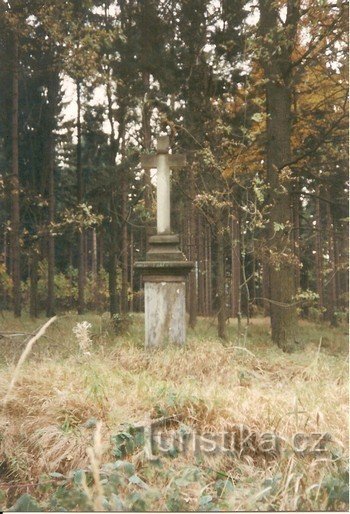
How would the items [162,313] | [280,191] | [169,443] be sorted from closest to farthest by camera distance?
[169,443] < [162,313] < [280,191]

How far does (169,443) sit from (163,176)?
4.08m

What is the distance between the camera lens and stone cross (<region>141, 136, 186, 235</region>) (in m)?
6.18

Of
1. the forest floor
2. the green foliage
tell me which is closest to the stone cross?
the forest floor

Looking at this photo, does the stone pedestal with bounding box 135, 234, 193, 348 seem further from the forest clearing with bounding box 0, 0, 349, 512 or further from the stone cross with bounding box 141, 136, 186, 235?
the stone cross with bounding box 141, 136, 186, 235

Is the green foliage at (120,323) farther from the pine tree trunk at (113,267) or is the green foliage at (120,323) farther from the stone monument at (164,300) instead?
the stone monument at (164,300)

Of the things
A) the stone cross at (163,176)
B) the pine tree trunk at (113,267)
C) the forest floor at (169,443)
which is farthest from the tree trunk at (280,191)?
the forest floor at (169,443)

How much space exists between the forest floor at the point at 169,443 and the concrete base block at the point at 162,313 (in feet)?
5.00

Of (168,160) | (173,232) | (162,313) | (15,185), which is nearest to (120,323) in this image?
(173,232)

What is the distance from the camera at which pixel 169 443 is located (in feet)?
9.37

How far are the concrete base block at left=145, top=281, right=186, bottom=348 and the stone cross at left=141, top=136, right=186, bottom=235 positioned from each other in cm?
77

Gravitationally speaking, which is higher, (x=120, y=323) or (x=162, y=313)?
(x=162, y=313)

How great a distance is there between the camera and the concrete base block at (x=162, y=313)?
5918 millimetres

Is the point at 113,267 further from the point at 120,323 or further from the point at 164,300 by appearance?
the point at 164,300

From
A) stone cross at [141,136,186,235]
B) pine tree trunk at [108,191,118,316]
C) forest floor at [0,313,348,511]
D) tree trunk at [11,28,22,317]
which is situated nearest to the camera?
forest floor at [0,313,348,511]
